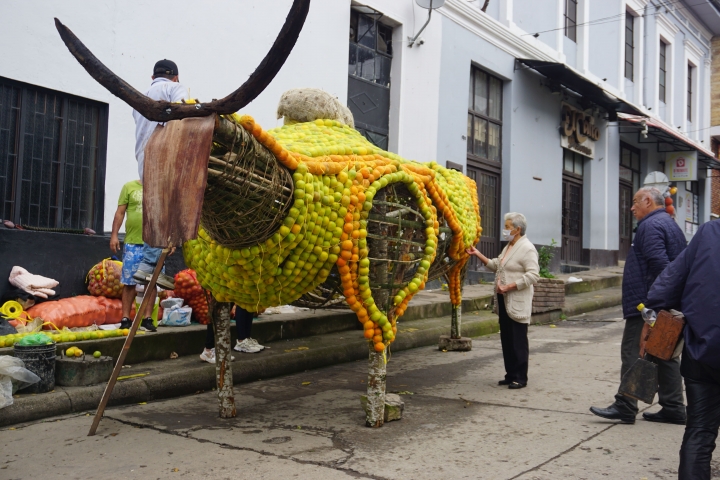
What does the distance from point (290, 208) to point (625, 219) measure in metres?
18.9

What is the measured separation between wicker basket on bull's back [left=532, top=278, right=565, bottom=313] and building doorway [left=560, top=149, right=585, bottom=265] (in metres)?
5.74

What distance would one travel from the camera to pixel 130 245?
644 cm

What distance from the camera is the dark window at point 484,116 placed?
45.0 feet

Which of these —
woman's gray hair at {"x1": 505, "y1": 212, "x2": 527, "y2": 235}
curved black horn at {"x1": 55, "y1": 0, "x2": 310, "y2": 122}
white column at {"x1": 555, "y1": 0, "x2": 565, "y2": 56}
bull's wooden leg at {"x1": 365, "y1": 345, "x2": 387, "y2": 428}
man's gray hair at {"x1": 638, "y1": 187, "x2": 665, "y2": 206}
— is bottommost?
bull's wooden leg at {"x1": 365, "y1": 345, "x2": 387, "y2": 428}

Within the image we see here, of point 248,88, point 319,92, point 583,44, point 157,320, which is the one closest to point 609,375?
point 319,92

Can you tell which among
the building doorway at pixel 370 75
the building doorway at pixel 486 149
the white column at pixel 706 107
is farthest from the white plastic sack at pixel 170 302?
the white column at pixel 706 107

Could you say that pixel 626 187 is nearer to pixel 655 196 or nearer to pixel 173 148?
pixel 655 196

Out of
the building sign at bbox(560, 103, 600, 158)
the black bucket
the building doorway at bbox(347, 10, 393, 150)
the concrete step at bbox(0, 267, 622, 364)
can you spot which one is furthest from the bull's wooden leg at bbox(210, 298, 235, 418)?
the building sign at bbox(560, 103, 600, 158)

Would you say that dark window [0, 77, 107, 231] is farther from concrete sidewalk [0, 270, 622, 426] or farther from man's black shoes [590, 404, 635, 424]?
man's black shoes [590, 404, 635, 424]

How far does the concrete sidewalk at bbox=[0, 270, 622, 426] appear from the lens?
5.04m

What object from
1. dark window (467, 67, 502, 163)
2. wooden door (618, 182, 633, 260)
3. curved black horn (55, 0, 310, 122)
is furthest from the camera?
wooden door (618, 182, 633, 260)

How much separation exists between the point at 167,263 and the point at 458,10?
26.3 feet

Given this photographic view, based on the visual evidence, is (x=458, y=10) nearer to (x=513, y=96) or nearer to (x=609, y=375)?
(x=513, y=96)

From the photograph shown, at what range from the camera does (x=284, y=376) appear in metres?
6.59
